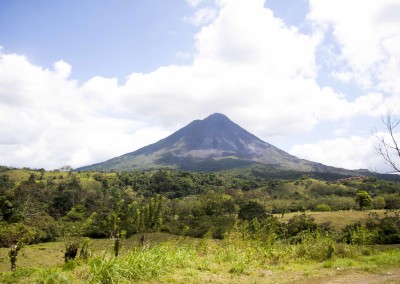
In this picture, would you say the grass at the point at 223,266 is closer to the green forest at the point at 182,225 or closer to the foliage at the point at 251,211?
the green forest at the point at 182,225

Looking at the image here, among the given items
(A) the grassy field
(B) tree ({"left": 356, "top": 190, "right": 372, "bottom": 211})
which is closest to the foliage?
(A) the grassy field

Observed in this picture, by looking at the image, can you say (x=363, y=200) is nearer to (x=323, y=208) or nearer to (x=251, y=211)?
(x=323, y=208)

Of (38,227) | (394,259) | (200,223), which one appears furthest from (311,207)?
(394,259)

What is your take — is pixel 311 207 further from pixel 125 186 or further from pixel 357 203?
pixel 125 186

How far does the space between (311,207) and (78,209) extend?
1655 inches

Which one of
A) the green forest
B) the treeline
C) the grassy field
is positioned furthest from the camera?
the grassy field

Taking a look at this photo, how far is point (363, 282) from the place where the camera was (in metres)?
7.81

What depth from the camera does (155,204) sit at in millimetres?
23734

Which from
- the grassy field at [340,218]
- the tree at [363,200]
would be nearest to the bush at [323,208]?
the tree at [363,200]

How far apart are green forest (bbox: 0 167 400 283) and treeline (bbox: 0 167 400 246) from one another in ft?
0.63

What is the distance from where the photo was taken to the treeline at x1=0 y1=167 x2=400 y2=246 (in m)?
41.6

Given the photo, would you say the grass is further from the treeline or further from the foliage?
the foliage

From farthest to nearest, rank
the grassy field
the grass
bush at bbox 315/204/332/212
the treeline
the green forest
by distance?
bush at bbox 315/204/332/212
the grassy field
the treeline
the green forest
the grass

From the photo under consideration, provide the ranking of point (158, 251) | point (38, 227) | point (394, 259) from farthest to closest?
point (38, 227)
point (394, 259)
point (158, 251)
